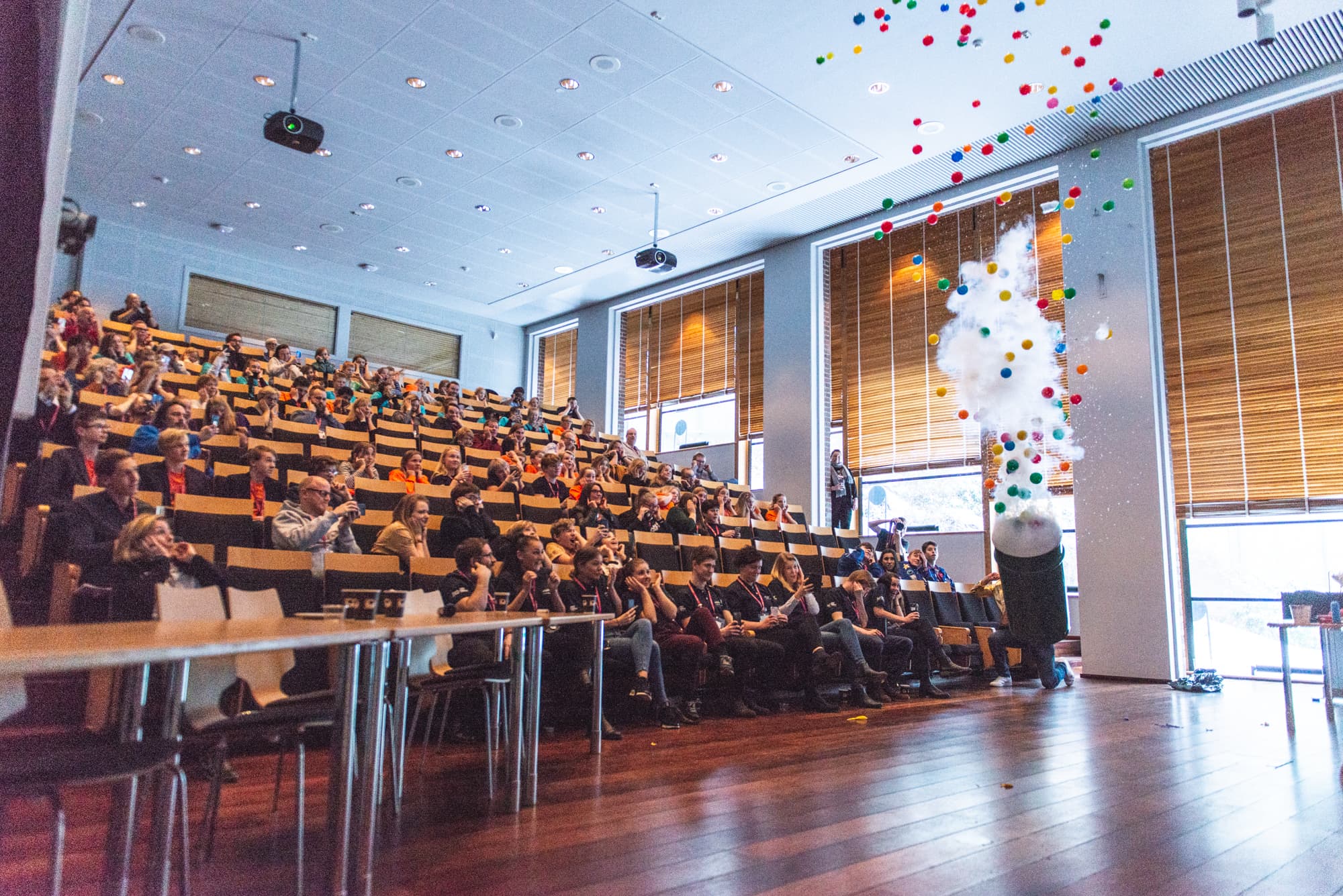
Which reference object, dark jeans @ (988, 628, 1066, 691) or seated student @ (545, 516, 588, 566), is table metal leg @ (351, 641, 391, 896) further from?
dark jeans @ (988, 628, 1066, 691)

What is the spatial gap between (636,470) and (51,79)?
6.79 m

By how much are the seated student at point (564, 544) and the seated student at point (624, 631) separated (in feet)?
0.62

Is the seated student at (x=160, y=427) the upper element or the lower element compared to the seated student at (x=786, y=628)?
upper

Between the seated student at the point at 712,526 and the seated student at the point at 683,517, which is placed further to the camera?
the seated student at the point at 712,526

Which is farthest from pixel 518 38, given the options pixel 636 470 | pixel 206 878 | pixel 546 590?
pixel 206 878

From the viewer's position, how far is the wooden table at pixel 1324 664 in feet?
14.6

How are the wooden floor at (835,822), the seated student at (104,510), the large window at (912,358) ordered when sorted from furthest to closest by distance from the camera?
the large window at (912,358), the seated student at (104,510), the wooden floor at (835,822)

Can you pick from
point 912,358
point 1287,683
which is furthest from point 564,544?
point 912,358

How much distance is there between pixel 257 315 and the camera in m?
11.3

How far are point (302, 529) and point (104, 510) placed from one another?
74cm

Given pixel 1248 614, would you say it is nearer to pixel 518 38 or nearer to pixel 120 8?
pixel 518 38

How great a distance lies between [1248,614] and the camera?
7.03 metres

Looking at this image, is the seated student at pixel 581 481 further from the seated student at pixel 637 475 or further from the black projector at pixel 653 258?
the black projector at pixel 653 258

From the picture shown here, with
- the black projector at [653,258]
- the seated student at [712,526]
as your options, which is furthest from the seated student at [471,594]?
the black projector at [653,258]
